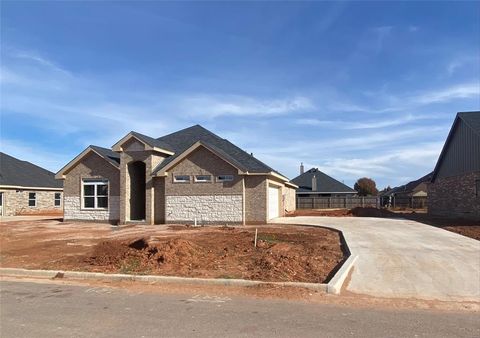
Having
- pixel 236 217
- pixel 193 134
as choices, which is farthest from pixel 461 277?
pixel 193 134

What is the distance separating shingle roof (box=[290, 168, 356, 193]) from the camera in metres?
57.0

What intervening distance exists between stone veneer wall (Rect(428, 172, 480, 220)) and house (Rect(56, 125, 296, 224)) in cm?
1185

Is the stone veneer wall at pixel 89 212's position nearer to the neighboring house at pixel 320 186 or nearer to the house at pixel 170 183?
the house at pixel 170 183

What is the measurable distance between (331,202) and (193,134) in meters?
22.3

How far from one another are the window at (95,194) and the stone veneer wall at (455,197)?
2301 cm

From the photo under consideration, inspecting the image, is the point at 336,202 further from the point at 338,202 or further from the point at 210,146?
the point at 210,146

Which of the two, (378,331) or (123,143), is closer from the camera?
(378,331)

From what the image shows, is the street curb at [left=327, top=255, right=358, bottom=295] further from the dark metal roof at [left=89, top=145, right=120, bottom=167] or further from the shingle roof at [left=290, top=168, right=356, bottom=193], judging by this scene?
the shingle roof at [left=290, top=168, right=356, bottom=193]

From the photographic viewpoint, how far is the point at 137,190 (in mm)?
29953

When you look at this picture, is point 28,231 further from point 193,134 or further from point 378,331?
point 378,331

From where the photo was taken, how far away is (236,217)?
86.2ft

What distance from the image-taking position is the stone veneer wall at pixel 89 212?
1151 inches

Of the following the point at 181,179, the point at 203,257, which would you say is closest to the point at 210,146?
the point at 181,179

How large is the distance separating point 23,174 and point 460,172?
36.6 metres
